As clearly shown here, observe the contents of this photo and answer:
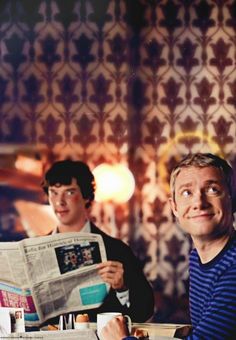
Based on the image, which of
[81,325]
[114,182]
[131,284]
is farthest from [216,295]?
[114,182]

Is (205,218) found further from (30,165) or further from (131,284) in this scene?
(30,165)

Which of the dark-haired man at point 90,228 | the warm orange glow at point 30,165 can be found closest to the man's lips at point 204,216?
the dark-haired man at point 90,228

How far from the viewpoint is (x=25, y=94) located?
9.57ft

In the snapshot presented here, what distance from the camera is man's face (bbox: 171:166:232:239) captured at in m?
1.83

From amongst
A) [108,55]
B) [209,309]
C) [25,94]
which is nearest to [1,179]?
[25,94]

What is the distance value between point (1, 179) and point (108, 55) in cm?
77

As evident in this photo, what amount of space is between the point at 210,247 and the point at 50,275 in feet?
2.24

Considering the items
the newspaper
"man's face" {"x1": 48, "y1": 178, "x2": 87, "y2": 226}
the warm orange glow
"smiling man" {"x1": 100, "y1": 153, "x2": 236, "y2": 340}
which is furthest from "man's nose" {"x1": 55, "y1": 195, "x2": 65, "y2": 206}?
the newspaper

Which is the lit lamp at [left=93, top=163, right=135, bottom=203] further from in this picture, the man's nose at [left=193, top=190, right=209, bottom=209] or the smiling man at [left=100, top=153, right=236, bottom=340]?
the man's nose at [left=193, top=190, right=209, bottom=209]

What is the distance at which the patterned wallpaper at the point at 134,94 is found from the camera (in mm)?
2855

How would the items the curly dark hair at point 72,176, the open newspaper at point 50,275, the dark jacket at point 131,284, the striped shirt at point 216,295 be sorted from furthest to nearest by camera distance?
the curly dark hair at point 72,176, the dark jacket at point 131,284, the open newspaper at point 50,275, the striped shirt at point 216,295

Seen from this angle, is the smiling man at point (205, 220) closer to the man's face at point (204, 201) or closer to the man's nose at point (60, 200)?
the man's face at point (204, 201)

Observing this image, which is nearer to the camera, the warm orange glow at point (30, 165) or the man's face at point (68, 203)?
the man's face at point (68, 203)

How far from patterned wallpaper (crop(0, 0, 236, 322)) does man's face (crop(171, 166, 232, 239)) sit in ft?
3.15
